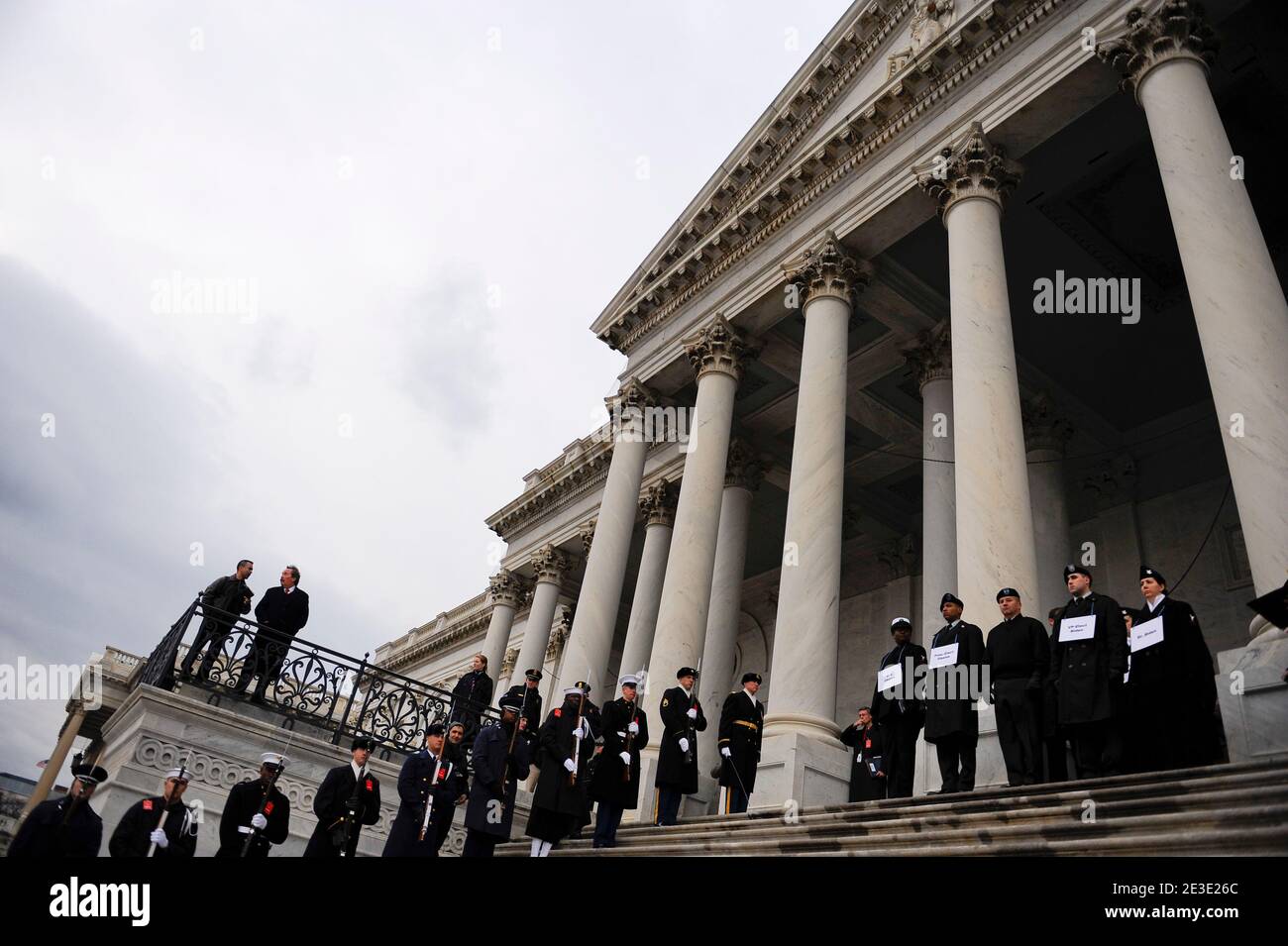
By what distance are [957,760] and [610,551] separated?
32.0ft

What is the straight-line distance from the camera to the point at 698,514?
48.5ft

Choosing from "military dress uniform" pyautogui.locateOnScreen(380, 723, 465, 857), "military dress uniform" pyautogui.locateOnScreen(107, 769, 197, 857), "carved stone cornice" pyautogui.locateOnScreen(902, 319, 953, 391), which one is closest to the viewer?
"military dress uniform" pyautogui.locateOnScreen(107, 769, 197, 857)

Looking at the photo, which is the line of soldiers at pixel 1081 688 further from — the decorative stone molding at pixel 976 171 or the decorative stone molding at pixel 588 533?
the decorative stone molding at pixel 588 533

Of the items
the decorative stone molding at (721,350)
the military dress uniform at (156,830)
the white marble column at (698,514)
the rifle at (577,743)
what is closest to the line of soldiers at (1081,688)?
the rifle at (577,743)

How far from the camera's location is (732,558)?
1827cm

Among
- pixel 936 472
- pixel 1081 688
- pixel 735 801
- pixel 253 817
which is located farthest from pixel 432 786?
pixel 936 472

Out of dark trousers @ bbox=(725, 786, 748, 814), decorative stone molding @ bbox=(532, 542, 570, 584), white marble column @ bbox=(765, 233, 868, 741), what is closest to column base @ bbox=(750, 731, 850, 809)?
white marble column @ bbox=(765, 233, 868, 741)

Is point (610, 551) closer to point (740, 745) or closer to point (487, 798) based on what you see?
point (740, 745)

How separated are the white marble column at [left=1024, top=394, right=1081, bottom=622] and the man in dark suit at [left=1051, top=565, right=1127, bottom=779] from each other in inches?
239

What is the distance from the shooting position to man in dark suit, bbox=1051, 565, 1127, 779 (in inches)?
275

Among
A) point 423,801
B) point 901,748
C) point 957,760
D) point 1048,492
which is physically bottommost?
point 423,801

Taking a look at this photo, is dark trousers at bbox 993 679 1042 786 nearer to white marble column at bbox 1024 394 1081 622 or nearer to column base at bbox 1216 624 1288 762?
column base at bbox 1216 624 1288 762
